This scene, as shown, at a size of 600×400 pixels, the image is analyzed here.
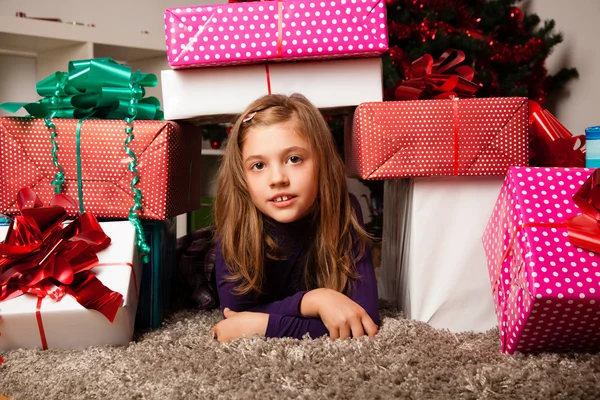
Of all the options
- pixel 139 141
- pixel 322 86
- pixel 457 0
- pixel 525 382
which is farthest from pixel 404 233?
pixel 457 0

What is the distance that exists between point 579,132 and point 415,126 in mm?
1118

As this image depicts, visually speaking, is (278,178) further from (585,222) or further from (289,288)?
(585,222)

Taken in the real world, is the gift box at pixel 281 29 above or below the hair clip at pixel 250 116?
above

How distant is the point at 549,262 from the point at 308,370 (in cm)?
41

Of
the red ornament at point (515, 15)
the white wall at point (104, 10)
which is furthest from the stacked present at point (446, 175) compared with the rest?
the white wall at point (104, 10)

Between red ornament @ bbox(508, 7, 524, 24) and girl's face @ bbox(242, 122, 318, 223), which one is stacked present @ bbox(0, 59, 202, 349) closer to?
girl's face @ bbox(242, 122, 318, 223)

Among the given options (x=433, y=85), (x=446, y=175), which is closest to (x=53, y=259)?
(x=446, y=175)

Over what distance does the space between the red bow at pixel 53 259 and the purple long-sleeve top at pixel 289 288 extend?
26 cm

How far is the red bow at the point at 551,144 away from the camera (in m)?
1.16

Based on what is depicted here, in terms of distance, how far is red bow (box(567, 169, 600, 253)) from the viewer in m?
0.81

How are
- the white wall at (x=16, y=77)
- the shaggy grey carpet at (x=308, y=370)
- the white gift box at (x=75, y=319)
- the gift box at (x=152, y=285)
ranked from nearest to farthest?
the shaggy grey carpet at (x=308, y=370) < the white gift box at (x=75, y=319) < the gift box at (x=152, y=285) < the white wall at (x=16, y=77)

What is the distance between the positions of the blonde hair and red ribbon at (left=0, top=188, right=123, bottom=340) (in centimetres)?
27

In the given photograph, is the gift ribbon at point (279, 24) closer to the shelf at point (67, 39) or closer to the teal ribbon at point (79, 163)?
the teal ribbon at point (79, 163)

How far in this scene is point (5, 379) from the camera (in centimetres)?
84
